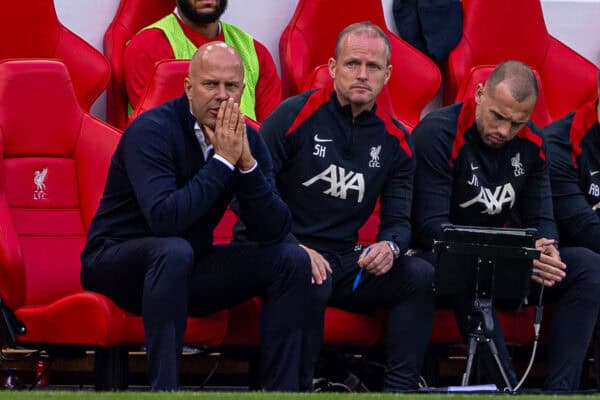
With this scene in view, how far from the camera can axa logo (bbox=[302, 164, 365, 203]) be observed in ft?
15.0

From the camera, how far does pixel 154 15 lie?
541cm

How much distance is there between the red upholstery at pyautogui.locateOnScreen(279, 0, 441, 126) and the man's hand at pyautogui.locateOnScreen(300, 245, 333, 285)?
51.2 inches

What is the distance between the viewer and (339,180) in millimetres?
4582

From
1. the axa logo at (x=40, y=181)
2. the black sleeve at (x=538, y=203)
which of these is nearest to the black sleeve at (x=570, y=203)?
the black sleeve at (x=538, y=203)

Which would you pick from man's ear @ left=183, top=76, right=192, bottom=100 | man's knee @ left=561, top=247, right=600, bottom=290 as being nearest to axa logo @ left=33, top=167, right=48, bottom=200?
man's ear @ left=183, top=76, right=192, bottom=100

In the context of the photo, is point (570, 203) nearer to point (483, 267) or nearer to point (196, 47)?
point (483, 267)

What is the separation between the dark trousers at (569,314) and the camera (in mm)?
4566

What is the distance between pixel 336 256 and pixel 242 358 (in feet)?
1.63

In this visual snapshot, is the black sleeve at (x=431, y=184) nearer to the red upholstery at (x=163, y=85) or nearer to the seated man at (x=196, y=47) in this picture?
the seated man at (x=196, y=47)

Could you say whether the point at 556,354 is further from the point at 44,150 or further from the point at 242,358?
the point at 44,150

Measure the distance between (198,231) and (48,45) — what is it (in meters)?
1.26

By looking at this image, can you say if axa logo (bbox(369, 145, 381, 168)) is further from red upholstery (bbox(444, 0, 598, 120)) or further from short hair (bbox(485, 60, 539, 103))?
red upholstery (bbox(444, 0, 598, 120))

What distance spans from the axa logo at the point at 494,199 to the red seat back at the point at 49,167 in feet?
4.11

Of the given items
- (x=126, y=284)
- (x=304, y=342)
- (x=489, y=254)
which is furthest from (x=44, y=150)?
(x=489, y=254)
